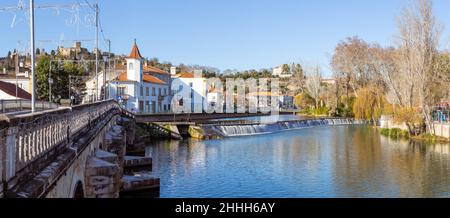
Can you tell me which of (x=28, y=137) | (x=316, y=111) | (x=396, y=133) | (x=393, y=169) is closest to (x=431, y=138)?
(x=396, y=133)

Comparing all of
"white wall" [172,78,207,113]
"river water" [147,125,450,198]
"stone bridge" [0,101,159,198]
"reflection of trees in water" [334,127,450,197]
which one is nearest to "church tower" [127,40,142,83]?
"white wall" [172,78,207,113]

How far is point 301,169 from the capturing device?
2836 centimetres

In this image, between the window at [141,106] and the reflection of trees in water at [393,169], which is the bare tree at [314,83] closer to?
the window at [141,106]

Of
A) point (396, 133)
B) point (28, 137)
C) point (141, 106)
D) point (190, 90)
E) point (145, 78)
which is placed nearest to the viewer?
point (28, 137)

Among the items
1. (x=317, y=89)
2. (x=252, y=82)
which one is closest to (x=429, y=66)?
(x=317, y=89)

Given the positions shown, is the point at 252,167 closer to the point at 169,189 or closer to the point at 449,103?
the point at 169,189

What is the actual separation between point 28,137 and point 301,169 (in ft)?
74.3

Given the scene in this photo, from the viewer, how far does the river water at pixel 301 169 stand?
22.2 metres

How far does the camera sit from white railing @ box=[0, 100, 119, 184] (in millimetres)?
6121

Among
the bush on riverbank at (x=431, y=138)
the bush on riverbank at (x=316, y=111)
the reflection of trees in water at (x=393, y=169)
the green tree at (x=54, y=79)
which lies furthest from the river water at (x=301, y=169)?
the bush on riverbank at (x=316, y=111)

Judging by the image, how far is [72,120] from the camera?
41.3 ft

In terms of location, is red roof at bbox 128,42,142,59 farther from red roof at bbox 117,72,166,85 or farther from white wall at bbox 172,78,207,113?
white wall at bbox 172,78,207,113

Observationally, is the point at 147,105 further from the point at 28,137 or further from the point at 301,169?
the point at 28,137
